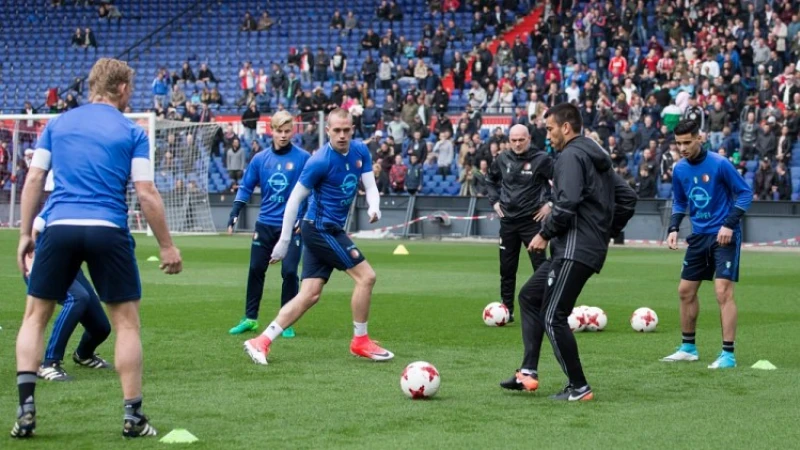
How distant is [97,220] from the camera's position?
7.06 metres

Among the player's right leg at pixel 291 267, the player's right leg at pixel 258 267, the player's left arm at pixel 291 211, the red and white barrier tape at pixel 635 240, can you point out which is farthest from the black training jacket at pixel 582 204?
the red and white barrier tape at pixel 635 240

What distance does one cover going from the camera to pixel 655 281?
64.2 feet

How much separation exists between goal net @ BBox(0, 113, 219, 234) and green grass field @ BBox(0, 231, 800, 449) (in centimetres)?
1817

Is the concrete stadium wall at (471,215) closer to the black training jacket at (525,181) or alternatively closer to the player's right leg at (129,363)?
the black training jacket at (525,181)

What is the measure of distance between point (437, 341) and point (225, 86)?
33.7 metres

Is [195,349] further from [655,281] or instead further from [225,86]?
[225,86]

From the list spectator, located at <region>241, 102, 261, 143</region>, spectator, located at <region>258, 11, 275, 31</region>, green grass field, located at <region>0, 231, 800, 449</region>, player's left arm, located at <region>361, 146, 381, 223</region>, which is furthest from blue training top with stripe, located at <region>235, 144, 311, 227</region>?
spectator, located at <region>258, 11, 275, 31</region>

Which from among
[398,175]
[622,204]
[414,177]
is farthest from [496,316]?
[398,175]

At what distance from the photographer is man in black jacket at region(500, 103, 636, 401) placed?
8.55 m

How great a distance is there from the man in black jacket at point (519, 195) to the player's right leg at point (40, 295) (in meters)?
7.48

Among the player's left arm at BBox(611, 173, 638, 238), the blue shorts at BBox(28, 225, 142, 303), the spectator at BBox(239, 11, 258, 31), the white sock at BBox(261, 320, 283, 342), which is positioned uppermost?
the spectator at BBox(239, 11, 258, 31)

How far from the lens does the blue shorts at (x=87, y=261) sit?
23.1 feet

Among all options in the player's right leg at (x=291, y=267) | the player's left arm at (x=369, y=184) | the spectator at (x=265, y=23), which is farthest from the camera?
the spectator at (x=265, y=23)

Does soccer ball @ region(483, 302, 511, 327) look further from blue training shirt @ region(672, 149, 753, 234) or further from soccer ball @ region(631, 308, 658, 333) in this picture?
blue training shirt @ region(672, 149, 753, 234)
